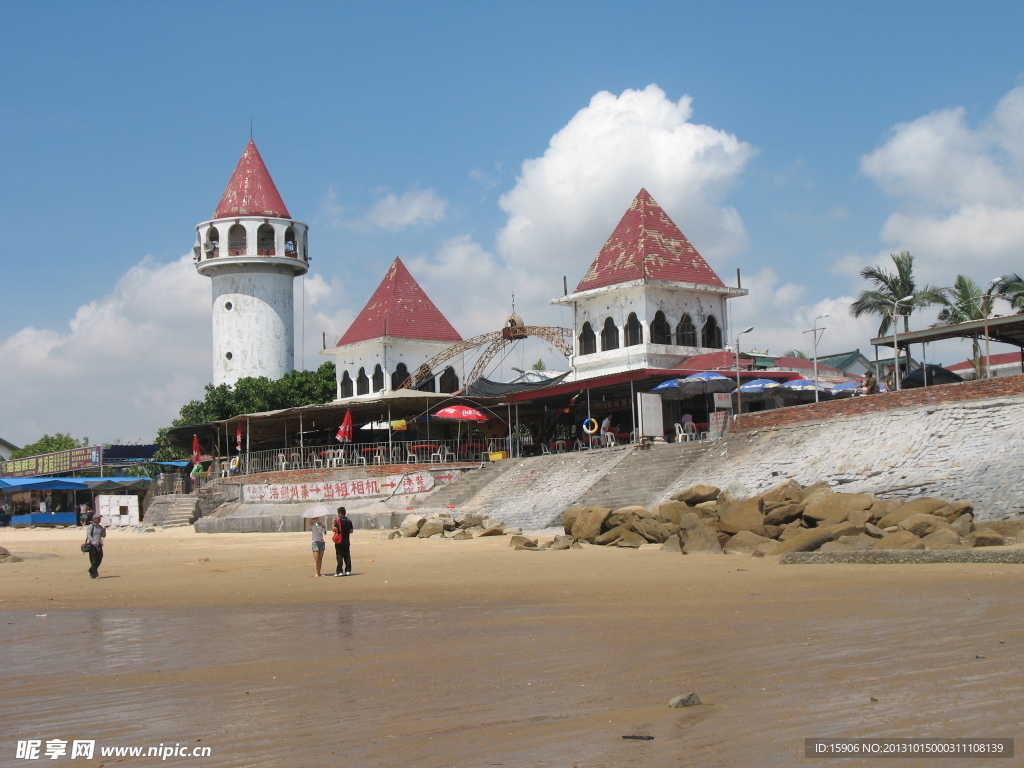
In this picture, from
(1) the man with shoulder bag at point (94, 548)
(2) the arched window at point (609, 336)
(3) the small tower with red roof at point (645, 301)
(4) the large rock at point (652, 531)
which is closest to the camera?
(1) the man with shoulder bag at point (94, 548)

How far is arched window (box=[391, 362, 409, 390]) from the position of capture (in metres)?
48.4

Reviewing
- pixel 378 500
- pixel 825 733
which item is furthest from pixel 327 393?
pixel 825 733

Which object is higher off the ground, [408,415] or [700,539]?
[408,415]

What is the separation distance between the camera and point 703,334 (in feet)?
127

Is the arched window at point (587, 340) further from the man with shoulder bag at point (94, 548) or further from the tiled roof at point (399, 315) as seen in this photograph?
the man with shoulder bag at point (94, 548)

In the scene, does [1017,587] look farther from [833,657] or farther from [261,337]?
[261,337]

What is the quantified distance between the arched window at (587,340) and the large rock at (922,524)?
80.7 feet

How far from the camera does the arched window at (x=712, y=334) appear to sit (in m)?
38.9

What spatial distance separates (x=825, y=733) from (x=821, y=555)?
9.39 meters

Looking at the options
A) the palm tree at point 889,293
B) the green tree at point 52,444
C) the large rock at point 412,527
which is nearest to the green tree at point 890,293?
the palm tree at point 889,293

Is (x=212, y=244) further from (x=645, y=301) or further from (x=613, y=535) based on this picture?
(x=613, y=535)

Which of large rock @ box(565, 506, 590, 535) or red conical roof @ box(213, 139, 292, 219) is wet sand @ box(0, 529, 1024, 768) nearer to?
large rock @ box(565, 506, 590, 535)

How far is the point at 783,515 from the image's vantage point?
17203 mm

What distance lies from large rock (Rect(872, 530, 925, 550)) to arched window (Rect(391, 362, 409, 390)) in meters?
35.3
